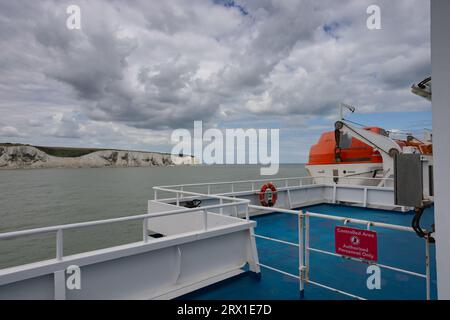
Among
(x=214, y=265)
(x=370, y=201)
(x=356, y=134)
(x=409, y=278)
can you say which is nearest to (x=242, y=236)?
(x=214, y=265)

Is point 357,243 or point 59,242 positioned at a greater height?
point 59,242

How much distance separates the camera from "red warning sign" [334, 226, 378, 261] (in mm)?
3199

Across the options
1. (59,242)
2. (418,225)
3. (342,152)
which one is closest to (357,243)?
→ (418,225)

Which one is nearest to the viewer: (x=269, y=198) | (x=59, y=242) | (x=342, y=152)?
(x=59, y=242)

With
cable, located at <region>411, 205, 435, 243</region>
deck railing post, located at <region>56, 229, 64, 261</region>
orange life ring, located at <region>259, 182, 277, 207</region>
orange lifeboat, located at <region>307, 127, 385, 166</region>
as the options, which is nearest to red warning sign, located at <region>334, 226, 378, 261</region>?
cable, located at <region>411, 205, 435, 243</region>

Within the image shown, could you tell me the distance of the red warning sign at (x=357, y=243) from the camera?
3.20 metres

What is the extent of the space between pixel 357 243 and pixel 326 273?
1.70 m

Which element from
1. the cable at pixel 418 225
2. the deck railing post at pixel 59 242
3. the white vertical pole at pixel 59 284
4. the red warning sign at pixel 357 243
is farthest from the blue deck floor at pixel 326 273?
the cable at pixel 418 225

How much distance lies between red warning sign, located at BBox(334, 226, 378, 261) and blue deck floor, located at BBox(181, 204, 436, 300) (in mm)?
924

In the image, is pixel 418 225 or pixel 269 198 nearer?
pixel 418 225

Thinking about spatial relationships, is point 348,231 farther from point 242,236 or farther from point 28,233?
point 28,233

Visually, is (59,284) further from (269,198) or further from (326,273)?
(269,198)

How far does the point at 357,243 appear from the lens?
3332 mm

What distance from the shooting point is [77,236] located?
14648mm
